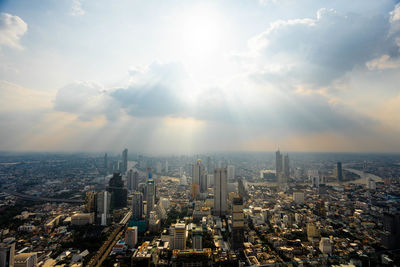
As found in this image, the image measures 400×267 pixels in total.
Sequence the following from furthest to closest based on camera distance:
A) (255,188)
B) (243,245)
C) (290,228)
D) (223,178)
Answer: (255,188)
(223,178)
(290,228)
(243,245)

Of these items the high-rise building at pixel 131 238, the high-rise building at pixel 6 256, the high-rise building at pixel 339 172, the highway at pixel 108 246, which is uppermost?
the high-rise building at pixel 339 172

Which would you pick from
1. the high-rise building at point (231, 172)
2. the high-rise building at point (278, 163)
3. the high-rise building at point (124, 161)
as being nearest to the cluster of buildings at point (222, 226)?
the high-rise building at point (278, 163)

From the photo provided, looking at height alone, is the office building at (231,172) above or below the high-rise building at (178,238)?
above

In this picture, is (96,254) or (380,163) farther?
(380,163)

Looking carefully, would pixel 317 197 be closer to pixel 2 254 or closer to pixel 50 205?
pixel 2 254

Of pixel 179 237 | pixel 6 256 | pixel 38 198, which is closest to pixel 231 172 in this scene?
pixel 179 237

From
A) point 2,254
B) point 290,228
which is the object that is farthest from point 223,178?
point 2,254

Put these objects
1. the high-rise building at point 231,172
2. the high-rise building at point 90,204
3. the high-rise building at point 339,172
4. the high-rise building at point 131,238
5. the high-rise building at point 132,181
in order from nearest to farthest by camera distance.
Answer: the high-rise building at point 131,238 < the high-rise building at point 90,204 < the high-rise building at point 339,172 < the high-rise building at point 132,181 < the high-rise building at point 231,172

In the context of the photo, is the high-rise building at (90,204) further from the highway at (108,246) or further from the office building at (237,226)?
the office building at (237,226)
